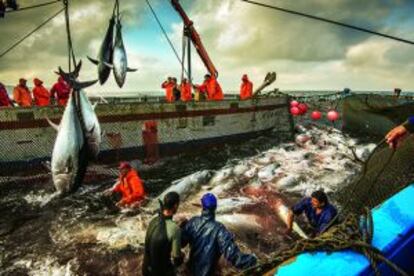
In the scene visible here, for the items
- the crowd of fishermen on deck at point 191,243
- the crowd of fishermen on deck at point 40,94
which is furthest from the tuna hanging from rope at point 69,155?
the crowd of fishermen on deck at point 40,94

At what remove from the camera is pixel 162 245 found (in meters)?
3.62

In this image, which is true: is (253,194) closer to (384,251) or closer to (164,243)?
(164,243)

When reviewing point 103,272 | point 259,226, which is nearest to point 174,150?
point 259,226

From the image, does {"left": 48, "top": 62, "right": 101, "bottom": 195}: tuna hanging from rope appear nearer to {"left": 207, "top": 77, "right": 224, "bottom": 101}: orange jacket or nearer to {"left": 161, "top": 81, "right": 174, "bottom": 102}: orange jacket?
{"left": 161, "top": 81, "right": 174, "bottom": 102}: orange jacket

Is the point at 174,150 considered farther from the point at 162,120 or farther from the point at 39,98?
the point at 39,98

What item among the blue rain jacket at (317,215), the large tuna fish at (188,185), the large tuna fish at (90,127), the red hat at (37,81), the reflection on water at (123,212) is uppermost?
the red hat at (37,81)

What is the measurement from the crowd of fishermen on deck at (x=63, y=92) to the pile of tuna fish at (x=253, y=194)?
128 inches

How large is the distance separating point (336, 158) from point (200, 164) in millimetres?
4620

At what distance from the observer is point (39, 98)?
1201 centimetres

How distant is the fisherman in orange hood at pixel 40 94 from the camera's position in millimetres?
11895

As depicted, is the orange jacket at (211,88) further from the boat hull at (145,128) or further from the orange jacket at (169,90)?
the boat hull at (145,128)

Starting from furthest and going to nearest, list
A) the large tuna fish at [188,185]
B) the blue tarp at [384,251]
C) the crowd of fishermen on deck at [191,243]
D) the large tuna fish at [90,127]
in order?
the large tuna fish at [188,185]
the large tuna fish at [90,127]
the crowd of fishermen on deck at [191,243]
the blue tarp at [384,251]

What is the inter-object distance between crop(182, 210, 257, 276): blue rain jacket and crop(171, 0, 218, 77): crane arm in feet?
40.8

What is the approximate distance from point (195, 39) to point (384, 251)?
536 inches
